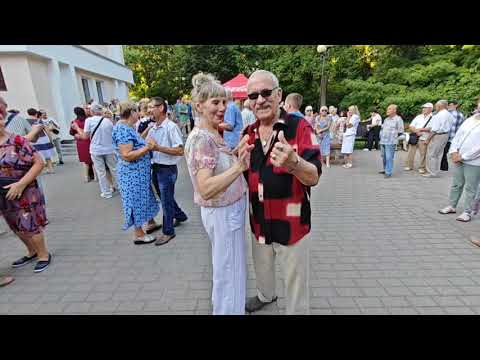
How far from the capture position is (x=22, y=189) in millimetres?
2844

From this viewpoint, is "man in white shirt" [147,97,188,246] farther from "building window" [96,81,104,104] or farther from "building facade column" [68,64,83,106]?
"building window" [96,81,104,104]

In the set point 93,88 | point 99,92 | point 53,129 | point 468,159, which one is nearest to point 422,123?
point 468,159

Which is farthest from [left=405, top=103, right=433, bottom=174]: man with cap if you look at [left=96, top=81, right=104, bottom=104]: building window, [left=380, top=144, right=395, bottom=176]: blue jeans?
[left=96, top=81, right=104, bottom=104]: building window

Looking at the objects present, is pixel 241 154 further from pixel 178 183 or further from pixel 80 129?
pixel 80 129

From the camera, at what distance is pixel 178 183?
7047 millimetres

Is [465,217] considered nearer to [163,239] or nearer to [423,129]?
[423,129]

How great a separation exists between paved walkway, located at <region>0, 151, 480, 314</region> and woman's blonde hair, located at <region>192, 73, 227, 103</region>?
6.36ft

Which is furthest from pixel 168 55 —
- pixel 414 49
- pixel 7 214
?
pixel 7 214

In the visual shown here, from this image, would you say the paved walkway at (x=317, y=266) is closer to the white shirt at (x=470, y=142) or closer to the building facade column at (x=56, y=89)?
the white shirt at (x=470, y=142)

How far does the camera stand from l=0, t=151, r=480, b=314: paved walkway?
101 inches

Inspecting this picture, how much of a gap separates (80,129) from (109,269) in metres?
4.78

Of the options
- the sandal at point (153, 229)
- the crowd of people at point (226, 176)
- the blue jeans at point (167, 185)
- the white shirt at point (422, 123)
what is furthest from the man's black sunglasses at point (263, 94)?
the white shirt at point (422, 123)

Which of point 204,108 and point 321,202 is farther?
point 321,202

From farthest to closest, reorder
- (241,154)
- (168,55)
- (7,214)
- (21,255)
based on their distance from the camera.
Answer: (168,55) < (21,255) < (7,214) < (241,154)
